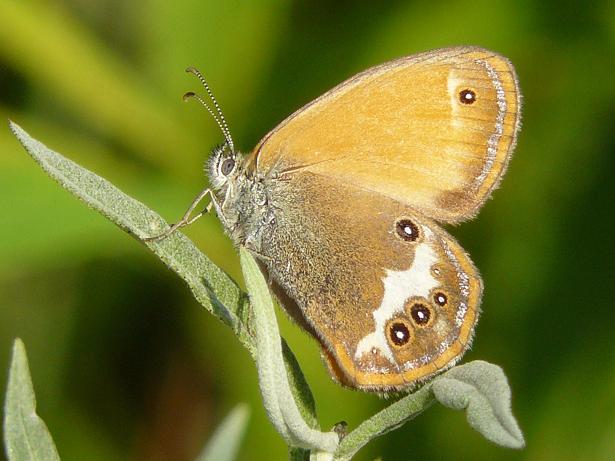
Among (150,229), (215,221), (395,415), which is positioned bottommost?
(215,221)

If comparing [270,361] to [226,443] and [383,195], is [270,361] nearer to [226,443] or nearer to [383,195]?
[226,443]

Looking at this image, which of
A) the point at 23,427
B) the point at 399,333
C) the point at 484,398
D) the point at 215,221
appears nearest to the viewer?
the point at 484,398

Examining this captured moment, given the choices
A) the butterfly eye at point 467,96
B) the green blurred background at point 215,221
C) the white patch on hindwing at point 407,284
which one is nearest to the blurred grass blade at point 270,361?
the white patch on hindwing at point 407,284

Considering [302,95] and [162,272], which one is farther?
[302,95]

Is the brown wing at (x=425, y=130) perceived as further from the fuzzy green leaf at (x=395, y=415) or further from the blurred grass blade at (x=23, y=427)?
the blurred grass blade at (x=23, y=427)

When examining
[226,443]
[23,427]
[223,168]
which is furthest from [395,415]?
[223,168]

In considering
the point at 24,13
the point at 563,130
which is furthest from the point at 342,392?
the point at 24,13

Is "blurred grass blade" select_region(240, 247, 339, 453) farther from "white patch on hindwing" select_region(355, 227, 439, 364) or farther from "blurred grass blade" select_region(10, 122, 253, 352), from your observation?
"white patch on hindwing" select_region(355, 227, 439, 364)

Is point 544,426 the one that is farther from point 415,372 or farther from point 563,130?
point 415,372
